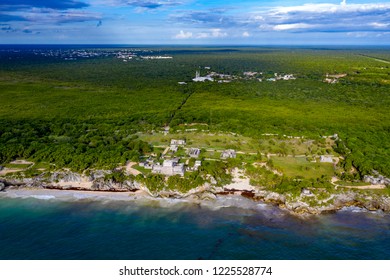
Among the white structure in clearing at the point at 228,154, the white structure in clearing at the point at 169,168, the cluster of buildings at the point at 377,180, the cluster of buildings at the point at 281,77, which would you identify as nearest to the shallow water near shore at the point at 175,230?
the white structure in clearing at the point at 169,168

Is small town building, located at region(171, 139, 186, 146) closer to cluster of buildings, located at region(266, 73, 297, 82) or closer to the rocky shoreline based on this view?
the rocky shoreline

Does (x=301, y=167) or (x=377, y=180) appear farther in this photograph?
(x=301, y=167)

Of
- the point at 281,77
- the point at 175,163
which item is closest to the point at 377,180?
the point at 175,163

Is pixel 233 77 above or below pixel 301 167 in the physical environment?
above

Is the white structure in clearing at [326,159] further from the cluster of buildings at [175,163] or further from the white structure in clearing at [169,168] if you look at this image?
the white structure in clearing at [169,168]

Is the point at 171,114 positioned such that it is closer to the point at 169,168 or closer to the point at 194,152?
the point at 194,152

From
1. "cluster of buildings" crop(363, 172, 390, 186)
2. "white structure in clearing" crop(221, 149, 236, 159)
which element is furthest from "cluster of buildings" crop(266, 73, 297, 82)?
"cluster of buildings" crop(363, 172, 390, 186)
